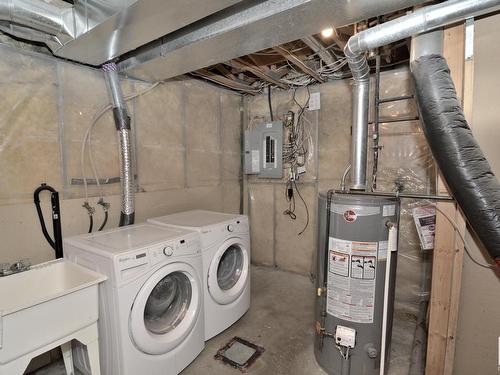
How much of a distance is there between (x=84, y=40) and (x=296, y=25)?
1.30m

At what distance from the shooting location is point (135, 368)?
152 centimetres

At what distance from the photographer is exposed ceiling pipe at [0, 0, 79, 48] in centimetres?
141

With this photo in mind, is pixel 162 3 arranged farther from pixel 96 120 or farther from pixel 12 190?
pixel 12 190

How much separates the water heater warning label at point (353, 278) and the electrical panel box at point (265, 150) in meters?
1.70

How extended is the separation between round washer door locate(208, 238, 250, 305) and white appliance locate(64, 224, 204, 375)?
21cm

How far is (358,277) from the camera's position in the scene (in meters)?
1.61

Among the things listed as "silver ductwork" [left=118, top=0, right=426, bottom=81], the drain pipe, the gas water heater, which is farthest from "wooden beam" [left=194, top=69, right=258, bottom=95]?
the gas water heater

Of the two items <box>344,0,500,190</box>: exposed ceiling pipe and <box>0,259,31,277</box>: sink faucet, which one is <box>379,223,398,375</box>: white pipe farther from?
<box>0,259,31,277</box>: sink faucet

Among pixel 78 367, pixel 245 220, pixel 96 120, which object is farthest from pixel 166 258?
pixel 96 120

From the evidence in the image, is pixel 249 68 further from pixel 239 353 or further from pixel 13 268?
pixel 239 353

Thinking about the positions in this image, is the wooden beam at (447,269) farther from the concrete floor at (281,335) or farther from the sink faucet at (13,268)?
the sink faucet at (13,268)

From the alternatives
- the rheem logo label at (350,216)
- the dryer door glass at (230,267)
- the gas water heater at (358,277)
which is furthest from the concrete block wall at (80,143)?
the rheem logo label at (350,216)

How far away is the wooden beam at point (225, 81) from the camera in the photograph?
2.88 metres

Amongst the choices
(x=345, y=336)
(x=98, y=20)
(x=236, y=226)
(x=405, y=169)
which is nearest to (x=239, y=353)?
(x=345, y=336)
